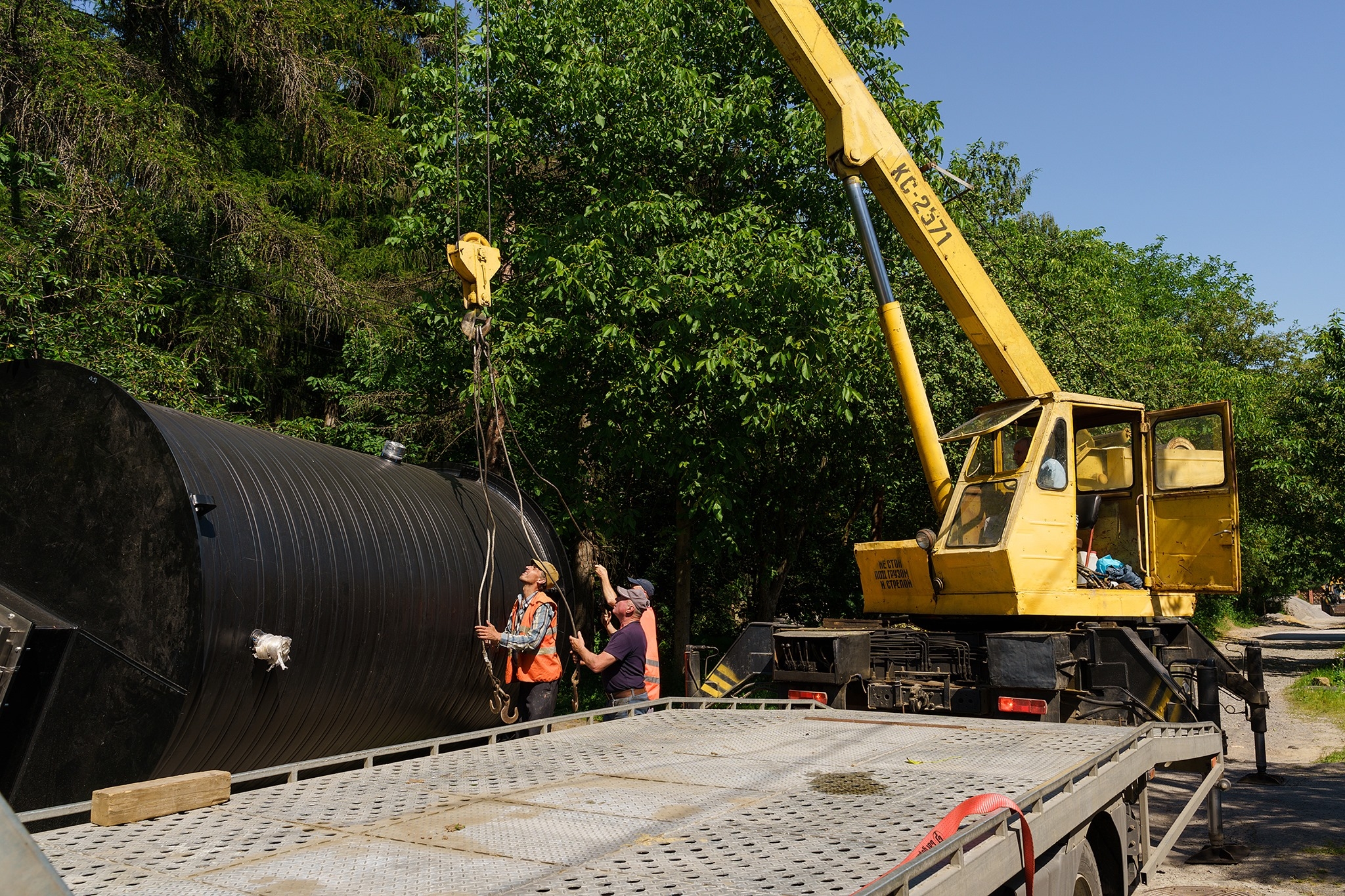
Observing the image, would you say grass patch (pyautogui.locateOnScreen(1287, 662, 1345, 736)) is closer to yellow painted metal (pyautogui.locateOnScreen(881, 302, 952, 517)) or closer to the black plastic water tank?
yellow painted metal (pyautogui.locateOnScreen(881, 302, 952, 517))

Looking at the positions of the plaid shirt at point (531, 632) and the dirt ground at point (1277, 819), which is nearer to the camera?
the dirt ground at point (1277, 819)

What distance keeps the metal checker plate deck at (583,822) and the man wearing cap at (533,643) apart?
91.4 inches

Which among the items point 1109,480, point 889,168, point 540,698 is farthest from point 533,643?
point 1109,480

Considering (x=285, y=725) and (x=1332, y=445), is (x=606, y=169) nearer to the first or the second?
(x=285, y=725)

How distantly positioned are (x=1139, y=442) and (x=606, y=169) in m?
7.51

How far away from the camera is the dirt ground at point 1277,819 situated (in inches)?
314

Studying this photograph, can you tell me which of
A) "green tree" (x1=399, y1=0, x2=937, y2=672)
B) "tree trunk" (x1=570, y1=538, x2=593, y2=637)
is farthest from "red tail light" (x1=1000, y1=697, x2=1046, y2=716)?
"green tree" (x1=399, y1=0, x2=937, y2=672)

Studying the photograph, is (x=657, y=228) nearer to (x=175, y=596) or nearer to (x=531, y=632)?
(x=531, y=632)

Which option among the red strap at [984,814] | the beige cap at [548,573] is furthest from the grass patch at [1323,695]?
the red strap at [984,814]

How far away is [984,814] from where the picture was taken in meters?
4.09

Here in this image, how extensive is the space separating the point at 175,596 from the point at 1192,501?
9.16 metres

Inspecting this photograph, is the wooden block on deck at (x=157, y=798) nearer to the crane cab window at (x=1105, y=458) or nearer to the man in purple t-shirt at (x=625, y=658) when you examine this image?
the man in purple t-shirt at (x=625, y=658)

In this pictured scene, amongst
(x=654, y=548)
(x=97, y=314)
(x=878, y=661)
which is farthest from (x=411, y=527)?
(x=654, y=548)

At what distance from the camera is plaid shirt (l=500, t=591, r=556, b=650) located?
835 cm
